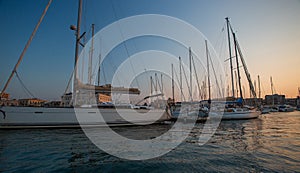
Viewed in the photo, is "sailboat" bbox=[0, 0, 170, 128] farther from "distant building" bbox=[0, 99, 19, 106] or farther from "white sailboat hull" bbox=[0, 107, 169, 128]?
"distant building" bbox=[0, 99, 19, 106]

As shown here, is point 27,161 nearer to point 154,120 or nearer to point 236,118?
point 154,120

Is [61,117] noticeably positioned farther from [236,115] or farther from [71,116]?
[236,115]

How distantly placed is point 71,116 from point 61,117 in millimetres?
821

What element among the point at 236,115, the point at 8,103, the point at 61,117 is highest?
the point at 8,103

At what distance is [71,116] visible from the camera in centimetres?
1396

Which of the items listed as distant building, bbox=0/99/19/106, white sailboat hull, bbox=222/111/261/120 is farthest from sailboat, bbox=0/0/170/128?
white sailboat hull, bbox=222/111/261/120

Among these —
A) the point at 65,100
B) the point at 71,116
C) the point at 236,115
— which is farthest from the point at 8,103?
the point at 236,115

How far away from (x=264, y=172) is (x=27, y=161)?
770cm

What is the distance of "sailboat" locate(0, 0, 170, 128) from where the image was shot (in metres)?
12.8

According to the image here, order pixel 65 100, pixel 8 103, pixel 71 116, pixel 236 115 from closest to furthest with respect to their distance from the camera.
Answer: pixel 8 103
pixel 71 116
pixel 65 100
pixel 236 115

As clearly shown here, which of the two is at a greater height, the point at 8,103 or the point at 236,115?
the point at 8,103

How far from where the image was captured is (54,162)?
5.43 meters

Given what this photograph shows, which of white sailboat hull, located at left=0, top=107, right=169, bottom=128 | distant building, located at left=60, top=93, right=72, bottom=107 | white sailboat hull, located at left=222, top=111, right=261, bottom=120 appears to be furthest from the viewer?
white sailboat hull, located at left=222, top=111, right=261, bottom=120

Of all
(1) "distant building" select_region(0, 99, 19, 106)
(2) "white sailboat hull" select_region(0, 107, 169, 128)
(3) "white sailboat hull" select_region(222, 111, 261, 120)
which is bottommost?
(3) "white sailboat hull" select_region(222, 111, 261, 120)
